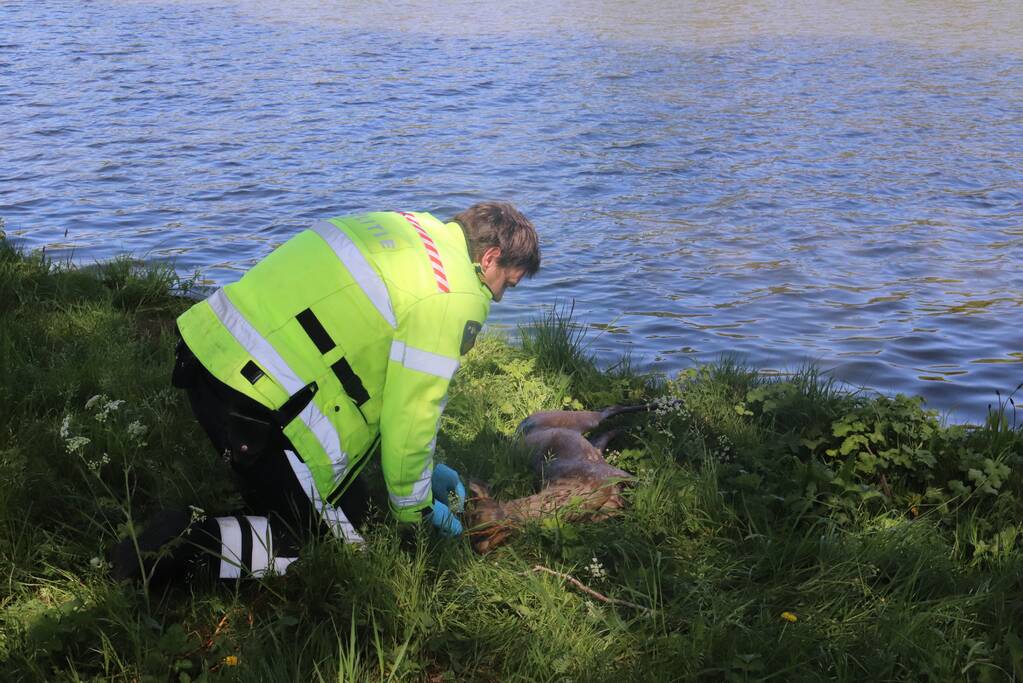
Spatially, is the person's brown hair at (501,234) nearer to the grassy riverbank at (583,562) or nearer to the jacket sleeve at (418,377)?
the jacket sleeve at (418,377)

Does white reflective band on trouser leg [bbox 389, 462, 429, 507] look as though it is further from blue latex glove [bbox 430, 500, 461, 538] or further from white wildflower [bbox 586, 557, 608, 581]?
white wildflower [bbox 586, 557, 608, 581]

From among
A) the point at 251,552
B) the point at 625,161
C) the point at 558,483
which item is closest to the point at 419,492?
the point at 251,552

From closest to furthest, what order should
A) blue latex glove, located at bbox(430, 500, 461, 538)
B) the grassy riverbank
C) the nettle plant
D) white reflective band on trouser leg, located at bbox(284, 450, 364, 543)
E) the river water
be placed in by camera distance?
1. the grassy riverbank
2. white reflective band on trouser leg, located at bbox(284, 450, 364, 543)
3. blue latex glove, located at bbox(430, 500, 461, 538)
4. the nettle plant
5. the river water

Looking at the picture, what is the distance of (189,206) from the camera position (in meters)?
10.9

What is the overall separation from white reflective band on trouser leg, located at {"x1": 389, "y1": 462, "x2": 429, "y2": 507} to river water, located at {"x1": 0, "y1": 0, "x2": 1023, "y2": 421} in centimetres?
365

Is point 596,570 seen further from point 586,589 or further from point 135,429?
point 135,429

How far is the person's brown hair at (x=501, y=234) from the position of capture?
3.82 m

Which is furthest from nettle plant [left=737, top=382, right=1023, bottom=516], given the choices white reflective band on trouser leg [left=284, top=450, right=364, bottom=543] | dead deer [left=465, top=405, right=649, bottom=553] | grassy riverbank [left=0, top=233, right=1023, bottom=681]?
white reflective band on trouser leg [left=284, top=450, right=364, bottom=543]

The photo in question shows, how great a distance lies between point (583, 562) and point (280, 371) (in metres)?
1.33

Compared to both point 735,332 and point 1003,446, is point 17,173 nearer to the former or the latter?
point 735,332

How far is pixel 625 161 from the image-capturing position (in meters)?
12.5

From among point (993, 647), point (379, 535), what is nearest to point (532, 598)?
point (379, 535)

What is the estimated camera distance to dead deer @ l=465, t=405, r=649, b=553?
4.04 metres

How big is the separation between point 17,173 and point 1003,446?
1114 cm
